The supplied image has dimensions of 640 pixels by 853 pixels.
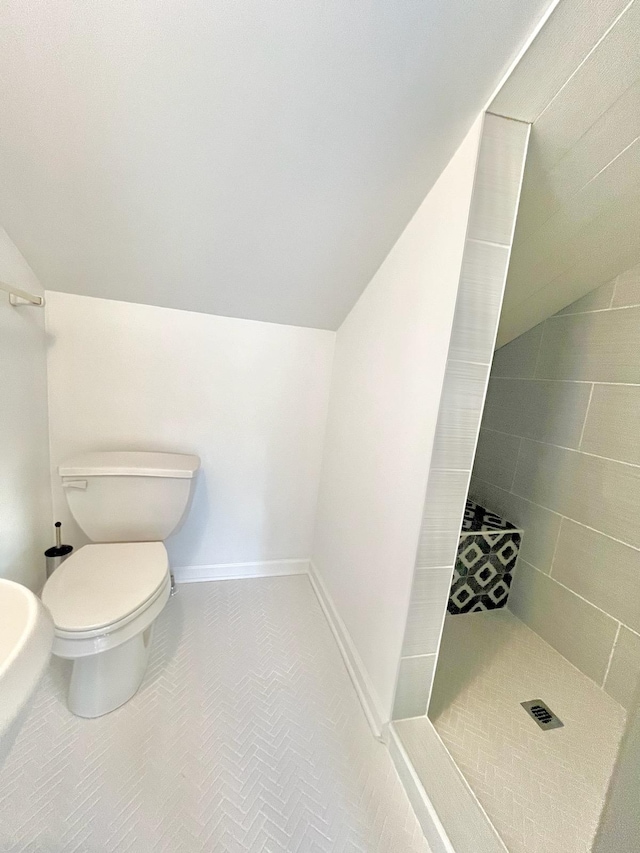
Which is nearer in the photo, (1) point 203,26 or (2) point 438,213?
(1) point 203,26

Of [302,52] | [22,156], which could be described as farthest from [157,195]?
[302,52]

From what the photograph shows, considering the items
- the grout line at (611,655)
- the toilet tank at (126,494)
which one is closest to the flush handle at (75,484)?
the toilet tank at (126,494)

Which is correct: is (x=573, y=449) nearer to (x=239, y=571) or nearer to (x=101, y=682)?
(x=239, y=571)

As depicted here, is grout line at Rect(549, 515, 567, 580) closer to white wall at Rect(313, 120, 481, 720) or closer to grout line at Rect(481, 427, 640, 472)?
grout line at Rect(481, 427, 640, 472)

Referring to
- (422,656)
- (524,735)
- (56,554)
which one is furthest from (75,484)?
(524,735)

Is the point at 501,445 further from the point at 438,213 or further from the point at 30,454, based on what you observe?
the point at 30,454

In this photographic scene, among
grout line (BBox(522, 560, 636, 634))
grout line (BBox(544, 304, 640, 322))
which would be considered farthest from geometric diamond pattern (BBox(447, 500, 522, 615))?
grout line (BBox(544, 304, 640, 322))

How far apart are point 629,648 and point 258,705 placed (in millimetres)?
1326

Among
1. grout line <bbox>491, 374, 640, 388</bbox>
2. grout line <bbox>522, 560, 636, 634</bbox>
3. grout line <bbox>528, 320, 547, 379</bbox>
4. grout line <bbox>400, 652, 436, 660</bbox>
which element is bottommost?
grout line <bbox>400, 652, 436, 660</bbox>

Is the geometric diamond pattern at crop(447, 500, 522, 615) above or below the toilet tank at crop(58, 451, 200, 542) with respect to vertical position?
below

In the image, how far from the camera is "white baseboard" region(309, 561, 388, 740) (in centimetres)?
117

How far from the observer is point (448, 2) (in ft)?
2.11

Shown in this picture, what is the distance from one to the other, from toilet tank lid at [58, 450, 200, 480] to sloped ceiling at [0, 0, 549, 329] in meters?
0.71

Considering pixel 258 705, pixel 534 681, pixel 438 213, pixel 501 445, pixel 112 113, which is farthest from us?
pixel 501 445
